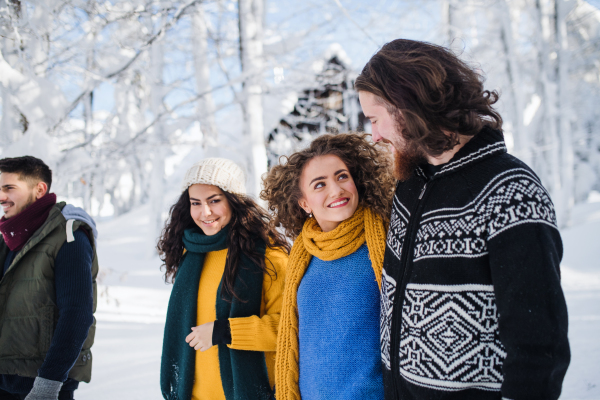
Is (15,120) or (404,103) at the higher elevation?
(15,120)

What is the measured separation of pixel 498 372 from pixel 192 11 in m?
3.75

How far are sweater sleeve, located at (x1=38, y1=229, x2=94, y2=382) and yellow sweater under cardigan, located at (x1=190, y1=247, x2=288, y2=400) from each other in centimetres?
62

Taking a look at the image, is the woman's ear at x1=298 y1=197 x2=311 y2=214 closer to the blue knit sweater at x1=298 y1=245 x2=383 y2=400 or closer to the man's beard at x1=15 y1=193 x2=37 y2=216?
the blue knit sweater at x1=298 y1=245 x2=383 y2=400

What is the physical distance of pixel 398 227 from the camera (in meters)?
1.42

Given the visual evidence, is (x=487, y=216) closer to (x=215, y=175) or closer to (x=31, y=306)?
(x=215, y=175)

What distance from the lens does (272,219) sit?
2.23 metres

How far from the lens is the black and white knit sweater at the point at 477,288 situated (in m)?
0.97

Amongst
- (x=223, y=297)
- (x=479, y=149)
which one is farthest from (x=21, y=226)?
(x=479, y=149)

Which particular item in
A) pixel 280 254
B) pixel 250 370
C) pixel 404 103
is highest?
pixel 404 103

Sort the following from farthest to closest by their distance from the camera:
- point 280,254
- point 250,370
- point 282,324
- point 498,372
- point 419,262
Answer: point 280,254, point 250,370, point 282,324, point 419,262, point 498,372

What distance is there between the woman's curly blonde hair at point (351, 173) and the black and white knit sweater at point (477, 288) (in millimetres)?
435

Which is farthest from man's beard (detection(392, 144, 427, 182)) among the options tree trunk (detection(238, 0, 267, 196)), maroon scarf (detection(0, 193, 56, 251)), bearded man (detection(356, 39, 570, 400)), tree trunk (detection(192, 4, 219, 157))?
tree trunk (detection(192, 4, 219, 157))

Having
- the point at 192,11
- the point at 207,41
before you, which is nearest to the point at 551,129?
the point at 207,41

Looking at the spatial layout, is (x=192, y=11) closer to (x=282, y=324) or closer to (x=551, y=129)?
(x=282, y=324)
